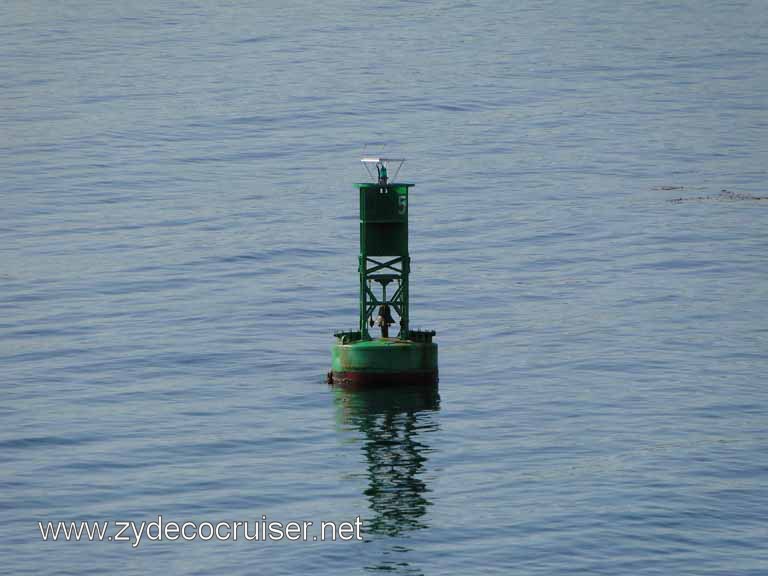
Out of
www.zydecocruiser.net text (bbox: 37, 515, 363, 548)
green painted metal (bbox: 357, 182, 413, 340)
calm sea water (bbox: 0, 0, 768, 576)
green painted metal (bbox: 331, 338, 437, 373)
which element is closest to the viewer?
www.zydecocruiser.net text (bbox: 37, 515, 363, 548)

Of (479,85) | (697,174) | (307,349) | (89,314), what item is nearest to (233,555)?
(307,349)

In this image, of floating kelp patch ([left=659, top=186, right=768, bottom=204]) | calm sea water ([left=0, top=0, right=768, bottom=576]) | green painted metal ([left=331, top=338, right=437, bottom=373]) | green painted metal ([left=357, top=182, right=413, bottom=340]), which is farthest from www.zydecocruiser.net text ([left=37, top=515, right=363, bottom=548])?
floating kelp patch ([left=659, top=186, right=768, bottom=204])

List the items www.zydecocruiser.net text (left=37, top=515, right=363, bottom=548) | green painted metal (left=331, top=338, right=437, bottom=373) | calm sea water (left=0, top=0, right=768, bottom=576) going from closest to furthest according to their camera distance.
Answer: www.zydecocruiser.net text (left=37, top=515, right=363, bottom=548) < calm sea water (left=0, top=0, right=768, bottom=576) < green painted metal (left=331, top=338, right=437, bottom=373)

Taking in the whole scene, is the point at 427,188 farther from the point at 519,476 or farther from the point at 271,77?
the point at 519,476

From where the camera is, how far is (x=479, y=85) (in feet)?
509

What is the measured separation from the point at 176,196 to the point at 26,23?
90.1 m

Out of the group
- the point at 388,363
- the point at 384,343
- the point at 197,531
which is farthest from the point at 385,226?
the point at 197,531

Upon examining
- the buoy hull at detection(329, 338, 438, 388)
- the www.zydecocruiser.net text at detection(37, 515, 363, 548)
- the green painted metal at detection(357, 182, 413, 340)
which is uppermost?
the green painted metal at detection(357, 182, 413, 340)

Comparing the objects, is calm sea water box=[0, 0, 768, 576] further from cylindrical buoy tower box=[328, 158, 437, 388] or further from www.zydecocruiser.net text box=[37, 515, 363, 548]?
cylindrical buoy tower box=[328, 158, 437, 388]

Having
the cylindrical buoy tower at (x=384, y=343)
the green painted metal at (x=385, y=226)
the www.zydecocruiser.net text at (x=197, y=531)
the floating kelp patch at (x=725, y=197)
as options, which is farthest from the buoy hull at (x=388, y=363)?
the floating kelp patch at (x=725, y=197)

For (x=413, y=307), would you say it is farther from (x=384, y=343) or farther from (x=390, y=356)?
(x=390, y=356)

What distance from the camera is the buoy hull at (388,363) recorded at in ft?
204

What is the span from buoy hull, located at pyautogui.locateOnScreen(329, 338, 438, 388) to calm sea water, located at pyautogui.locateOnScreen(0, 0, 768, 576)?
2.28 feet

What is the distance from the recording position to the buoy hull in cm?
6225
